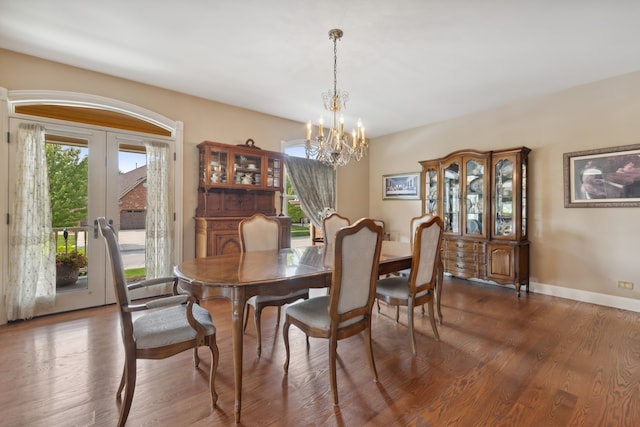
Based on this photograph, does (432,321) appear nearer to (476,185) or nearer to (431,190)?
(476,185)

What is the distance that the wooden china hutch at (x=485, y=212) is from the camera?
162 inches

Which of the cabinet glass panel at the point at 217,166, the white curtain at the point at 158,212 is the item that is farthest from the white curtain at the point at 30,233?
the cabinet glass panel at the point at 217,166

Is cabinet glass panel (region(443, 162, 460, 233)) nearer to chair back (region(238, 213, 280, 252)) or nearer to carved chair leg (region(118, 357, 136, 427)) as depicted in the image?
chair back (region(238, 213, 280, 252))

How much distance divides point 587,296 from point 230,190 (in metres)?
4.86

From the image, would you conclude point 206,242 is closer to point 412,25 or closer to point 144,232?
point 144,232

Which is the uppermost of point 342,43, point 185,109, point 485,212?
point 342,43

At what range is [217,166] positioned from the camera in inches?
163

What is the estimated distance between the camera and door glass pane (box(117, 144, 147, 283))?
12.1 ft

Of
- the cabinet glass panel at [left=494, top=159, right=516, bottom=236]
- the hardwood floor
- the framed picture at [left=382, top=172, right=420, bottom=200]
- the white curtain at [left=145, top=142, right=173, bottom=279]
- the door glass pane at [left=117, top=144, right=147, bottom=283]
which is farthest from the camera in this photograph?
the framed picture at [left=382, top=172, right=420, bottom=200]

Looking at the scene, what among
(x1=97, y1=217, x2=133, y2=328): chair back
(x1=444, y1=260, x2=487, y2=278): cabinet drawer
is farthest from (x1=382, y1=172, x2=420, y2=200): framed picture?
(x1=97, y1=217, x2=133, y2=328): chair back

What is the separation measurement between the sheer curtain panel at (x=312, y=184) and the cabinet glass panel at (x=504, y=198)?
2702mm

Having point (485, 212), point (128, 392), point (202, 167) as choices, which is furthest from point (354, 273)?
point (485, 212)

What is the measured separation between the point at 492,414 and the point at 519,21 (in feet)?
9.52

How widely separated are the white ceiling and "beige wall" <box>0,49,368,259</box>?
0.14 m
